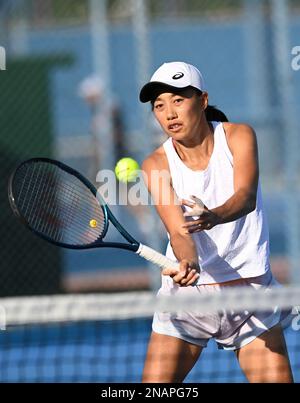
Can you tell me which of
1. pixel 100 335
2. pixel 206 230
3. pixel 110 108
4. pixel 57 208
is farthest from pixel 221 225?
pixel 110 108

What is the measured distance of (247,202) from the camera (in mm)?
3186

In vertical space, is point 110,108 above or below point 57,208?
above

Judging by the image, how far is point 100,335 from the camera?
22.2 feet

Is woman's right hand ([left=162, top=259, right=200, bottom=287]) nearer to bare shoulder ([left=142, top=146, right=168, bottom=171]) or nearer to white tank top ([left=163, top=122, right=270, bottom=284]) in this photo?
white tank top ([left=163, top=122, right=270, bottom=284])

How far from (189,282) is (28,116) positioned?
4015 millimetres

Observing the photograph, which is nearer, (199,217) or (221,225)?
(199,217)

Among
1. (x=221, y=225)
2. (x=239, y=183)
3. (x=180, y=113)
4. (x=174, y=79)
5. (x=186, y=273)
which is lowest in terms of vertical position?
(x=186, y=273)

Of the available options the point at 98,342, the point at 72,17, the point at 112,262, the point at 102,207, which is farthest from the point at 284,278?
the point at 102,207

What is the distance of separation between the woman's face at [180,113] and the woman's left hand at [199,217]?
0.93 feet

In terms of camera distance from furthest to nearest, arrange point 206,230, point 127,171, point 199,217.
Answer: point 127,171
point 206,230
point 199,217

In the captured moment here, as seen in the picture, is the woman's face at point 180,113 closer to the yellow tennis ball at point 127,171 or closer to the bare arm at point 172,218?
the bare arm at point 172,218

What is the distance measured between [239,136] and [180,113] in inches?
8.0

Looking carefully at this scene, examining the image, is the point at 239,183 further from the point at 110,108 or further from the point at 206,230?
the point at 110,108

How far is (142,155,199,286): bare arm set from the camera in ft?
10.2
